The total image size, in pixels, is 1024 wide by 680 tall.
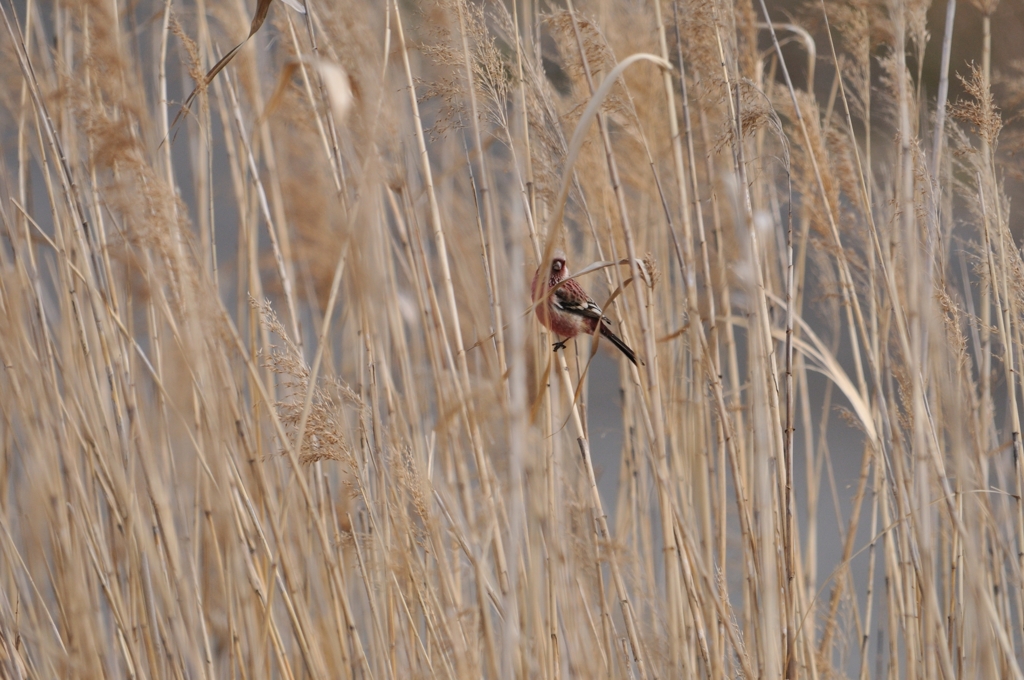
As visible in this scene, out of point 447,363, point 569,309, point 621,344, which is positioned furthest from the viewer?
point 569,309

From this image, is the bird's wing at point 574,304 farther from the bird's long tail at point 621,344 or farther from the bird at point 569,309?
the bird's long tail at point 621,344

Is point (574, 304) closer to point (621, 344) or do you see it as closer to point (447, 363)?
point (621, 344)

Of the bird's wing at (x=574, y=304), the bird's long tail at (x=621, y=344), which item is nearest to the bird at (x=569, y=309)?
the bird's wing at (x=574, y=304)

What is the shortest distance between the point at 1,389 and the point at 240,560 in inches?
17.8

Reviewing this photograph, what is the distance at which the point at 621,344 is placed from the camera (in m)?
1.31

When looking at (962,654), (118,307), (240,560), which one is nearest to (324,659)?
(240,560)

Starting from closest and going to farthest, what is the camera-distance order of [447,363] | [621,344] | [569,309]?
[447,363] < [621,344] < [569,309]

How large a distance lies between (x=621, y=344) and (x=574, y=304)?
0.29m

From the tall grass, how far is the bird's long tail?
0.09 ft

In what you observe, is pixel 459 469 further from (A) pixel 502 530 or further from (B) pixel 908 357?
(B) pixel 908 357

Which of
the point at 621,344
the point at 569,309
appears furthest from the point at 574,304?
the point at 621,344

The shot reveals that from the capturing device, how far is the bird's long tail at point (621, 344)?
4.04 ft

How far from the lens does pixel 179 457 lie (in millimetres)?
1100

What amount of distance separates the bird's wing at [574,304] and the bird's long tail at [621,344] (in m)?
0.16
